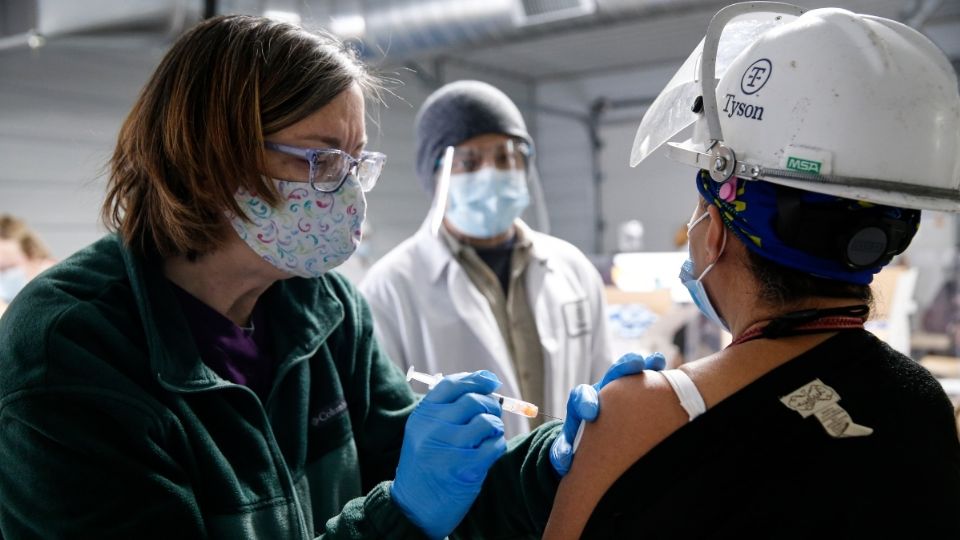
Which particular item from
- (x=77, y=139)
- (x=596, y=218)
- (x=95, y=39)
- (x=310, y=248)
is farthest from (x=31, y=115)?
(x=596, y=218)

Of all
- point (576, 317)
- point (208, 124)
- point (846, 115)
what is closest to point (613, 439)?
point (846, 115)

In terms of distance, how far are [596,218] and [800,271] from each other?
7.94 metres

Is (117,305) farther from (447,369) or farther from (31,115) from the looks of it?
(31,115)

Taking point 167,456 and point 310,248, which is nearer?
point 167,456

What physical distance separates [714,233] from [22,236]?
3.74 meters

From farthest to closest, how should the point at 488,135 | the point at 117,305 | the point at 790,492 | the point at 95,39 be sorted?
the point at 95,39
the point at 488,135
the point at 117,305
the point at 790,492

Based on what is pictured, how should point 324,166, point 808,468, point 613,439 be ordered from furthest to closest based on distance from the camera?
point 324,166
point 613,439
point 808,468

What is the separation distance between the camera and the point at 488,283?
2.02 m

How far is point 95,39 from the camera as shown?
3.46m

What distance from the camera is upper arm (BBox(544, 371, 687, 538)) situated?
88cm

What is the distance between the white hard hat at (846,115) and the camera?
2.81ft

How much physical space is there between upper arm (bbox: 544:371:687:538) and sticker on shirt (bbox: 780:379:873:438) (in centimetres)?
13

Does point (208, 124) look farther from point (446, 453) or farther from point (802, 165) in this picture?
point (802, 165)

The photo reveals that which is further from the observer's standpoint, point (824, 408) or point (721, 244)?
point (721, 244)
